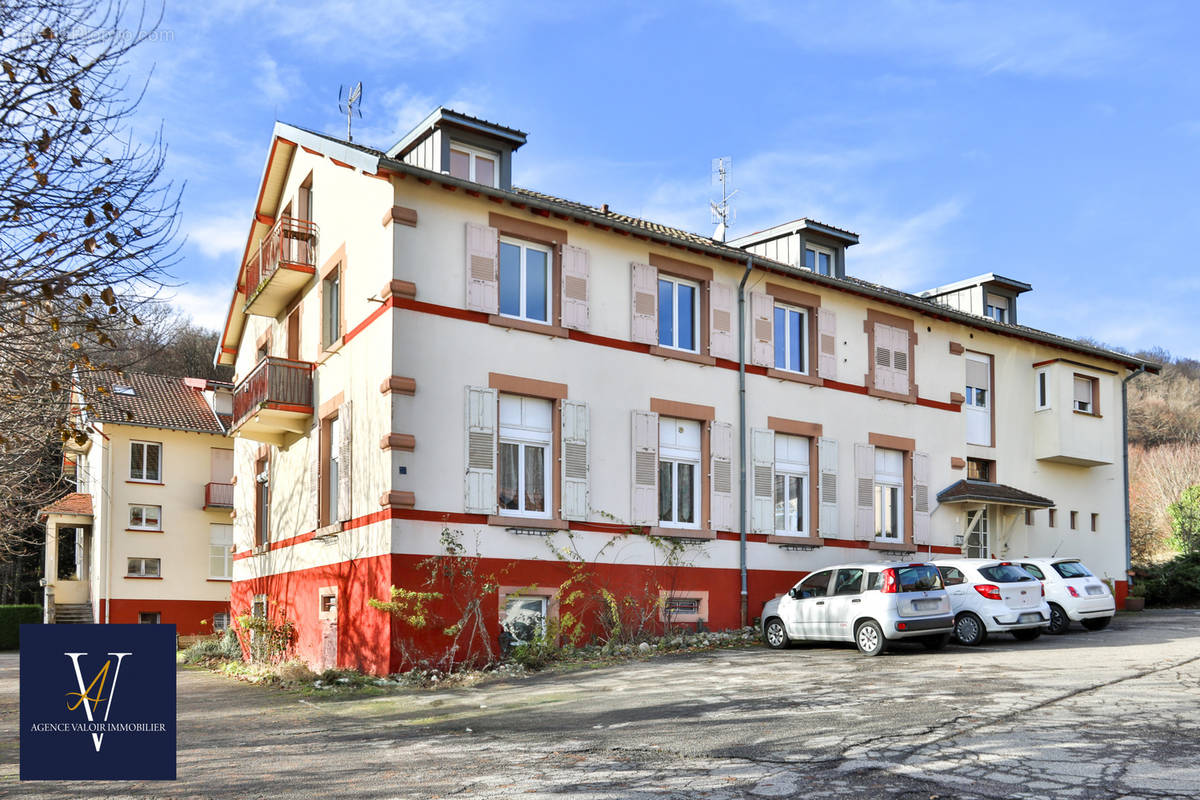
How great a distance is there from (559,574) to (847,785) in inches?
430

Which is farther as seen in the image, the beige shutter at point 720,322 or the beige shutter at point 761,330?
the beige shutter at point 761,330

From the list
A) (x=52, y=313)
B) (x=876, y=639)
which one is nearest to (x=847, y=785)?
(x=52, y=313)

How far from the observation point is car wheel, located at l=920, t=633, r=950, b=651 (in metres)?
18.2

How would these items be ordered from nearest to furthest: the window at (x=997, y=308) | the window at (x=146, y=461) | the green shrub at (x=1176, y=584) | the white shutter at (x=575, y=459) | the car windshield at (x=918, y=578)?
1. the car windshield at (x=918, y=578)
2. the white shutter at (x=575, y=459)
3. the window at (x=997, y=308)
4. the green shrub at (x=1176, y=584)
5. the window at (x=146, y=461)

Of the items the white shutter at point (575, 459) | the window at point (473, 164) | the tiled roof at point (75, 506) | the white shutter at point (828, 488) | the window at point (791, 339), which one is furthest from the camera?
the tiled roof at point (75, 506)

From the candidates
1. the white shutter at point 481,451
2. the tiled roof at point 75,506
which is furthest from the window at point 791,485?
the tiled roof at point 75,506

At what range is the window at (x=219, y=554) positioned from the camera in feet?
130

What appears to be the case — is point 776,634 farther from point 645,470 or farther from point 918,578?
point 645,470

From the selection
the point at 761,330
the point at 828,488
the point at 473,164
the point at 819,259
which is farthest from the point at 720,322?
the point at 473,164

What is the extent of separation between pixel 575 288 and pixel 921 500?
9.99m

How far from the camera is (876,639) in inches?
687

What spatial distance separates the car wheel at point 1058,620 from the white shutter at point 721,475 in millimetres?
6294

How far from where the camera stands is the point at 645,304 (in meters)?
21.0

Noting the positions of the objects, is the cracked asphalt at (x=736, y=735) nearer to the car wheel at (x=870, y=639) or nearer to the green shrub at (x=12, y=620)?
the car wheel at (x=870, y=639)
